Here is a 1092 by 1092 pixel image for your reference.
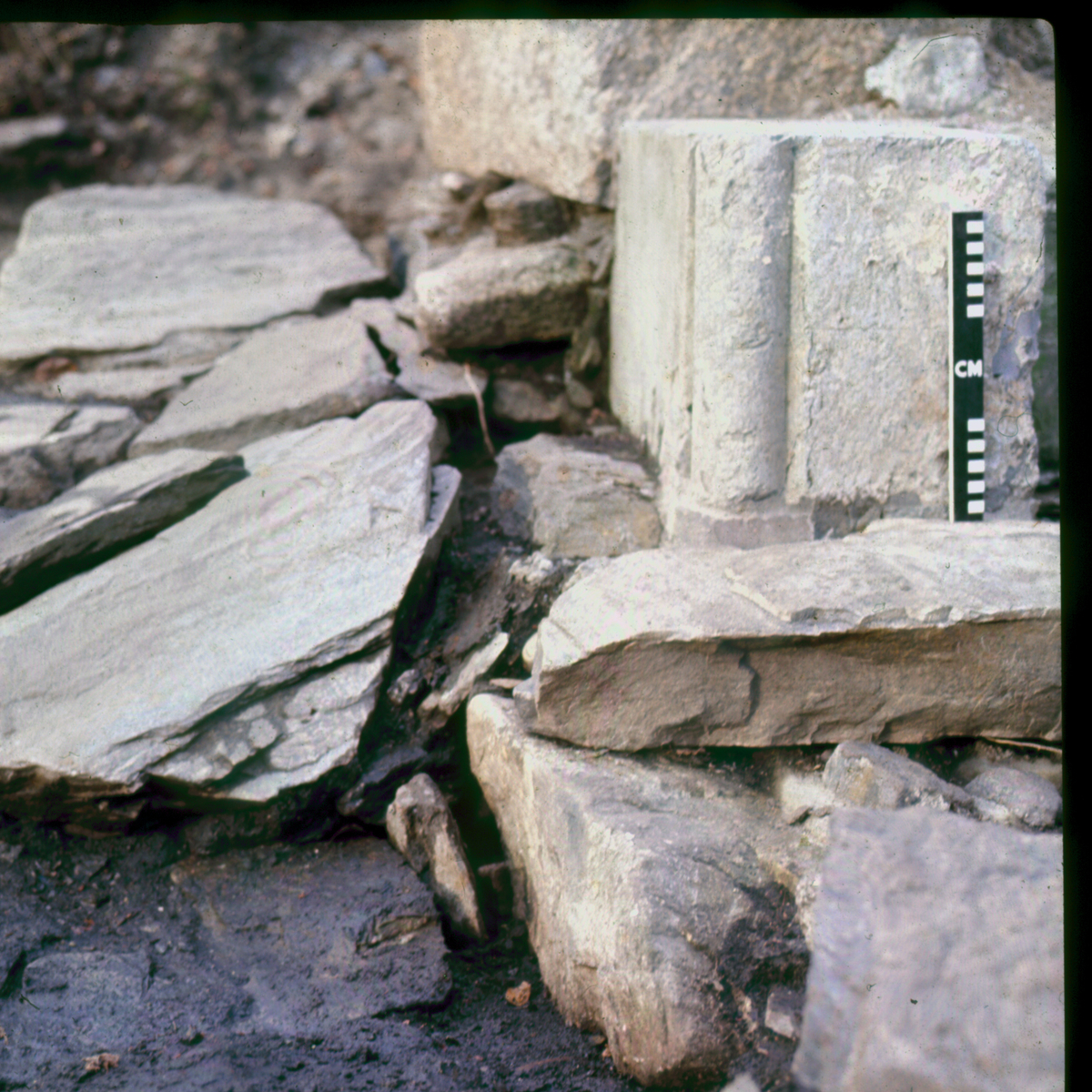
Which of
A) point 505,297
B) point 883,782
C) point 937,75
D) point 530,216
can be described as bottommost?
point 883,782

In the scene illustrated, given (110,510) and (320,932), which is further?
(110,510)

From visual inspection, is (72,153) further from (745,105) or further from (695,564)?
(695,564)

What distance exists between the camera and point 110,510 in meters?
2.73

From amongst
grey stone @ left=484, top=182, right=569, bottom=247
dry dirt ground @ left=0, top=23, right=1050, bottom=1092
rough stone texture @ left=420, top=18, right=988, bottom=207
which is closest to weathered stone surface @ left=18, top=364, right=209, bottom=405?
dry dirt ground @ left=0, top=23, right=1050, bottom=1092

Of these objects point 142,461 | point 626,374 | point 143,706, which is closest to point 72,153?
point 142,461

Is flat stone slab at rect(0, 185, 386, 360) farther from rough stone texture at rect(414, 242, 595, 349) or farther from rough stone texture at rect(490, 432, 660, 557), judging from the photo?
rough stone texture at rect(490, 432, 660, 557)

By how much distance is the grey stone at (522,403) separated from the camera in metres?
3.46

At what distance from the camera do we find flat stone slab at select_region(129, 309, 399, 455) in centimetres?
322

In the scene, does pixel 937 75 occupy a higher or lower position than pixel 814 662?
higher

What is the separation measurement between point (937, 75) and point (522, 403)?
169 cm

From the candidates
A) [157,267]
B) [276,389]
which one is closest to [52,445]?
[276,389]

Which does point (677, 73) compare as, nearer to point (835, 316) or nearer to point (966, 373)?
point (835, 316)

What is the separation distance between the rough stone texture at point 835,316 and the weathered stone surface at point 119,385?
190 centimetres

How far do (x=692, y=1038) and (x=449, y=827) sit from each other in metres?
0.79
